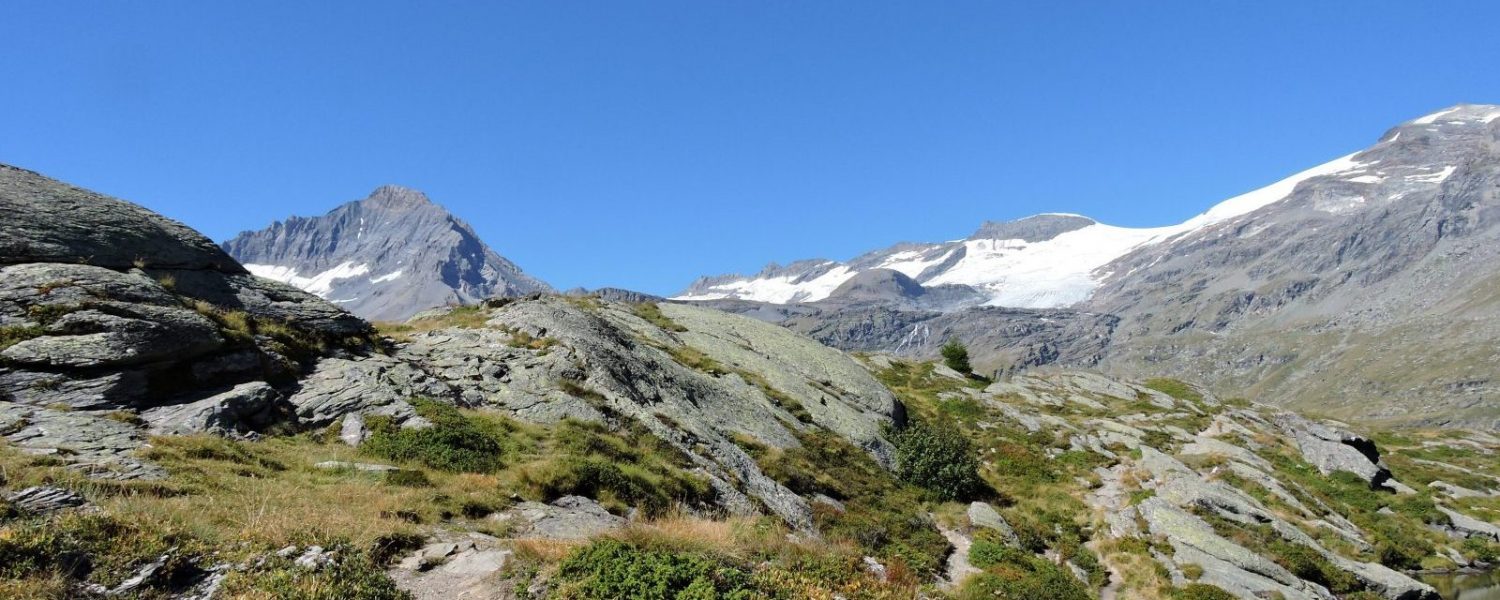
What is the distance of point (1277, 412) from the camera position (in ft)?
221

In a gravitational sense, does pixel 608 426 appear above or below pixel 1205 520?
above

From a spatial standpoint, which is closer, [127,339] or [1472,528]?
[127,339]

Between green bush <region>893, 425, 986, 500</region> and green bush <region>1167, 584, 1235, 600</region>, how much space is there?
32.4 ft

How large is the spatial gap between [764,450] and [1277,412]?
217 ft

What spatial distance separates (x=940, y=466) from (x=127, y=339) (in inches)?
1257

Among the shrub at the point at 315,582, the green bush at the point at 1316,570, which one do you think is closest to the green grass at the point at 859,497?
the shrub at the point at 315,582

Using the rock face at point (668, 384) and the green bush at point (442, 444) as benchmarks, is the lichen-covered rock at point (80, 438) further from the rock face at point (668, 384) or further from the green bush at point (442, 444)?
the rock face at point (668, 384)

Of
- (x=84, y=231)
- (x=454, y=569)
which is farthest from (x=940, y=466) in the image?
(x=84, y=231)

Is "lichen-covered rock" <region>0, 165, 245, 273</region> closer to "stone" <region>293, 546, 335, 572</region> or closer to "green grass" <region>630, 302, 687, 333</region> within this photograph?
"stone" <region>293, 546, 335, 572</region>

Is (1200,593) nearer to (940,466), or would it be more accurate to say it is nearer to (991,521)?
(991,521)

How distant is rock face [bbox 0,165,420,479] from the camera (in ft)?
53.7

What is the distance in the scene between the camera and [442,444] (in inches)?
757

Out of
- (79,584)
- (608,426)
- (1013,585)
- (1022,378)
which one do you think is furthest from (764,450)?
(1022,378)

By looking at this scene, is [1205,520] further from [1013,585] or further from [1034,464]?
[1013,585]
